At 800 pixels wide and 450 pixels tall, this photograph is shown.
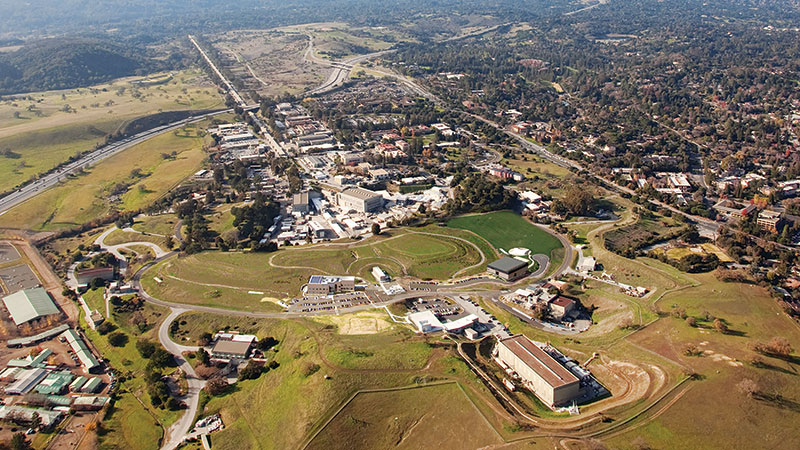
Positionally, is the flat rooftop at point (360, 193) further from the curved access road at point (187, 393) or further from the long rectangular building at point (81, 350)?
the long rectangular building at point (81, 350)

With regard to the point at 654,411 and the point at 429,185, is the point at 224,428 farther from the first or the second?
the point at 429,185

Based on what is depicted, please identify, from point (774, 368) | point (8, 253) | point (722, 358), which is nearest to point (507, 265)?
point (722, 358)

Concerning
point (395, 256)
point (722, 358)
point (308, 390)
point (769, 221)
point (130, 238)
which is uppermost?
point (308, 390)

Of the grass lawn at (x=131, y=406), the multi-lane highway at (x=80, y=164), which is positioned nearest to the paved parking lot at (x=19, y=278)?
the grass lawn at (x=131, y=406)

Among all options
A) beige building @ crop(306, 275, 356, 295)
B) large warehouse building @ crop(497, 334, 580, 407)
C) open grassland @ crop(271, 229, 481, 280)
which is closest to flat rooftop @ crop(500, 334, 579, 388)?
large warehouse building @ crop(497, 334, 580, 407)

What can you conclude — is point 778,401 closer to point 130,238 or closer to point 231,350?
point 231,350

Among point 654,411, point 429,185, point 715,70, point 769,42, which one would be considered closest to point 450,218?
point 429,185

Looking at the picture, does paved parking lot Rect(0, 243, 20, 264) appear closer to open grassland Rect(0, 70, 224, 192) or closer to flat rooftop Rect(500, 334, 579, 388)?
open grassland Rect(0, 70, 224, 192)
